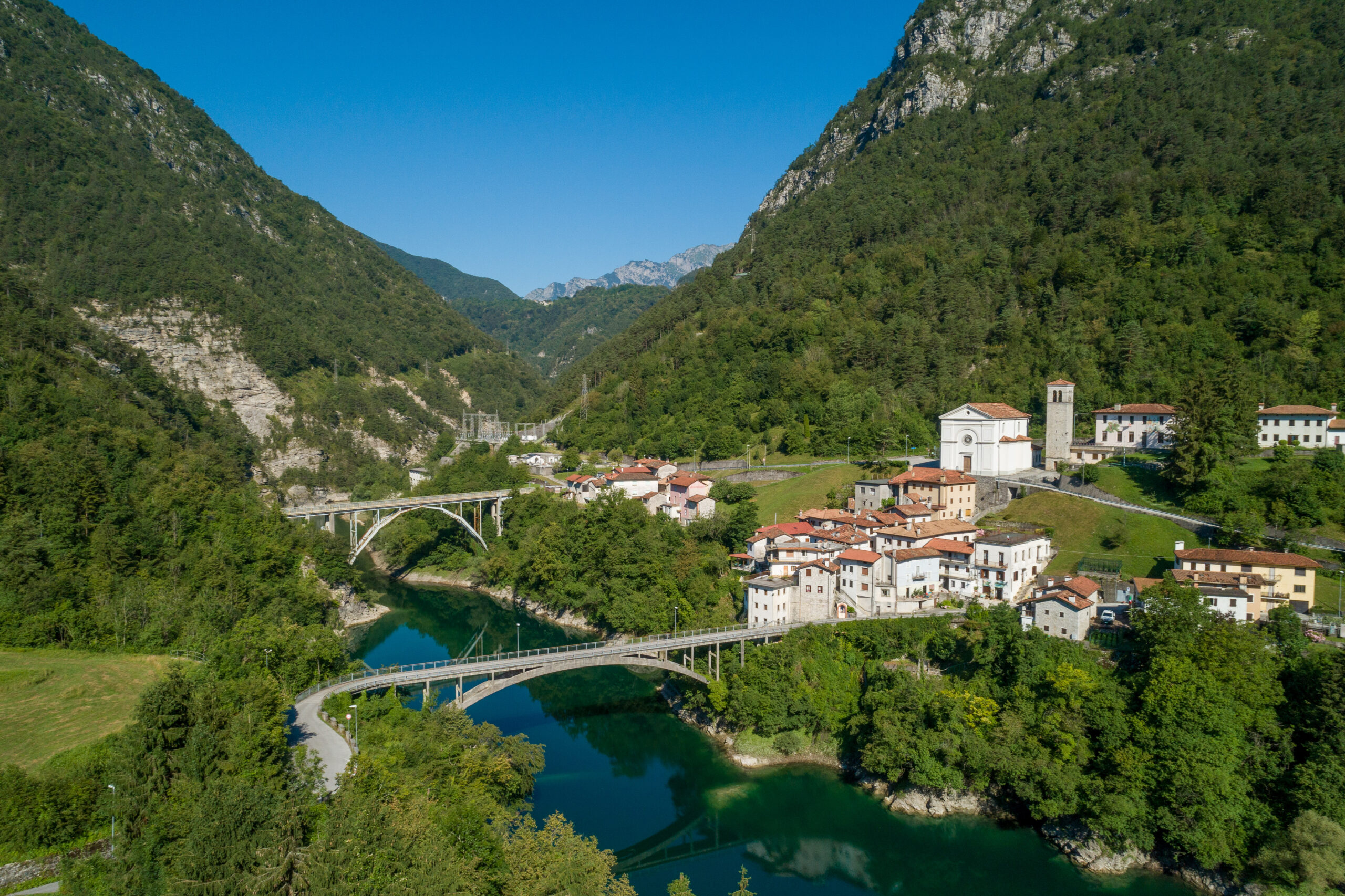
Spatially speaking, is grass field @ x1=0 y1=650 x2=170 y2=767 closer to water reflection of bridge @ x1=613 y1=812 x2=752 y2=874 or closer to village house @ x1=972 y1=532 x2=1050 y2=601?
water reflection of bridge @ x1=613 y1=812 x2=752 y2=874

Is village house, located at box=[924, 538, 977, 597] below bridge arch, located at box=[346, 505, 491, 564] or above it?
above

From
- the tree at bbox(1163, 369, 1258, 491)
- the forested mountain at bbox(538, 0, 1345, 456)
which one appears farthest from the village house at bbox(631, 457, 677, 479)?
the tree at bbox(1163, 369, 1258, 491)

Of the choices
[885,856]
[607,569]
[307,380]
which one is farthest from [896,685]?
[307,380]

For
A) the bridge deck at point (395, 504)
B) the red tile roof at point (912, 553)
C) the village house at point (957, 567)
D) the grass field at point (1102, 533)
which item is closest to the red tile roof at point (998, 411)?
the grass field at point (1102, 533)

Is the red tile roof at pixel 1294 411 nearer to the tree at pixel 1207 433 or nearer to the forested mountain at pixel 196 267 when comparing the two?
→ the tree at pixel 1207 433

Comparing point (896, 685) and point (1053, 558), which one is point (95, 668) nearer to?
point (896, 685)

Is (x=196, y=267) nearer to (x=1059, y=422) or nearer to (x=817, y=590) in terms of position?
(x=817, y=590)

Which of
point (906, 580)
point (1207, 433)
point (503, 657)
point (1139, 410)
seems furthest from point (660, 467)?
point (1207, 433)
